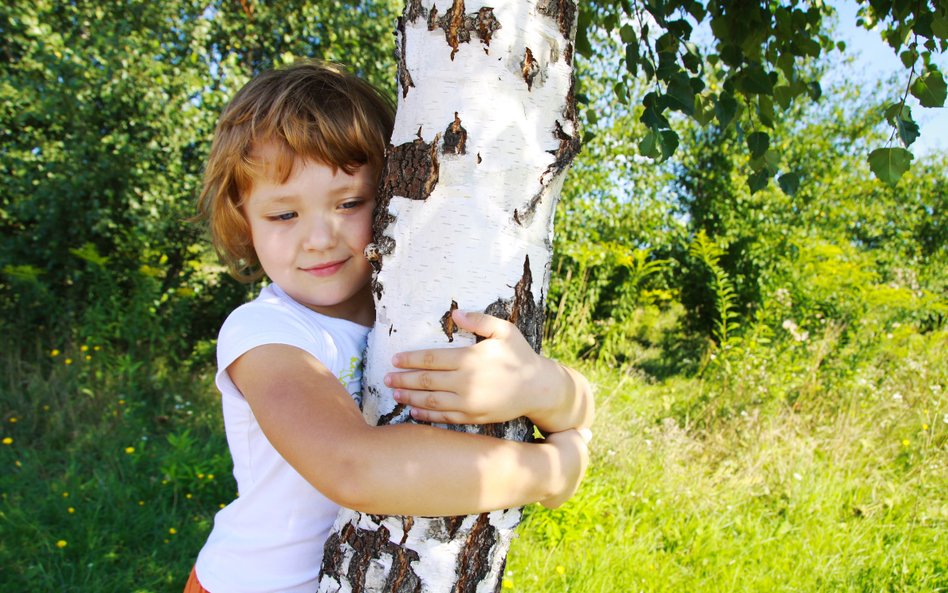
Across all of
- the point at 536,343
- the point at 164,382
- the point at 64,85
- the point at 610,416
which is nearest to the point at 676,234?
the point at 610,416

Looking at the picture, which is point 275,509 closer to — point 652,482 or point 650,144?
point 650,144

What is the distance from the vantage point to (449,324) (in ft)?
3.14

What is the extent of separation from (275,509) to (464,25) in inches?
36.2

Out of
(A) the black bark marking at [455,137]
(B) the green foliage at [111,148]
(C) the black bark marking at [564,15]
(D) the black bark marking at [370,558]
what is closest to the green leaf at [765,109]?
(C) the black bark marking at [564,15]

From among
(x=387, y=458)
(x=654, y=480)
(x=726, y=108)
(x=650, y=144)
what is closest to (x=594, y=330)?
(x=654, y=480)

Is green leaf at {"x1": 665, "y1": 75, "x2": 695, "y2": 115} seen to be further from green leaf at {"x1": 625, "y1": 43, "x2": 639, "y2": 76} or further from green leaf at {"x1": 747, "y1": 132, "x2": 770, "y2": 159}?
green leaf at {"x1": 747, "y1": 132, "x2": 770, "y2": 159}

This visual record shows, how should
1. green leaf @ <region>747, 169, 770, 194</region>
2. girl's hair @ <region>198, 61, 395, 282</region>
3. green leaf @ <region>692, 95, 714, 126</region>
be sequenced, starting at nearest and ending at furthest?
girl's hair @ <region>198, 61, 395, 282</region>
green leaf @ <region>747, 169, 770, 194</region>
green leaf @ <region>692, 95, 714, 126</region>

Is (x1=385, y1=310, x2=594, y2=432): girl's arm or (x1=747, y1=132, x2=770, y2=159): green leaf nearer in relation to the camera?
(x1=385, y1=310, x2=594, y2=432): girl's arm

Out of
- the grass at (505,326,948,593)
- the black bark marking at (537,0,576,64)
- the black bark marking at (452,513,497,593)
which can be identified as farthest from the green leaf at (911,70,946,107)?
the grass at (505,326,948,593)

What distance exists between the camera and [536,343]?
1.06m

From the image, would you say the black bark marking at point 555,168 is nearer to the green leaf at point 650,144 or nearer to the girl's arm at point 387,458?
the girl's arm at point 387,458

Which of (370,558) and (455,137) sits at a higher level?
(455,137)

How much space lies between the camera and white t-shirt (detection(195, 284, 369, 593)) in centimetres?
116

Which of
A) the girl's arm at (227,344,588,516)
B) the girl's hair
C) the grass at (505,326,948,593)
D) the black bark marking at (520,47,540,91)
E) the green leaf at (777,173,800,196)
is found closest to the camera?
the girl's arm at (227,344,588,516)
